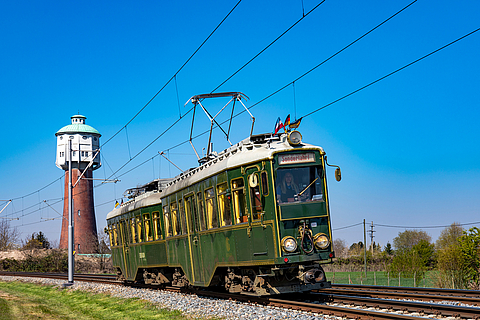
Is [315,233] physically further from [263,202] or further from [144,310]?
[144,310]

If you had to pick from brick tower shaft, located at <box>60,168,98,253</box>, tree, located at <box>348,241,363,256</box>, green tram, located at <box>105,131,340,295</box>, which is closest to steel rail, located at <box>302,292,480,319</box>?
green tram, located at <box>105,131,340,295</box>

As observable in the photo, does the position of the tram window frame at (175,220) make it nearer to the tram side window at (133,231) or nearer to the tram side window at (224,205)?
the tram side window at (224,205)

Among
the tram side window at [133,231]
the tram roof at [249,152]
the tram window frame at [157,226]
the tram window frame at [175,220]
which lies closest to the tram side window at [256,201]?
the tram roof at [249,152]

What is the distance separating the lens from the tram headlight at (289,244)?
1199 cm

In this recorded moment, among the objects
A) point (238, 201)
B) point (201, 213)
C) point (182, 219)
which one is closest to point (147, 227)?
point (182, 219)

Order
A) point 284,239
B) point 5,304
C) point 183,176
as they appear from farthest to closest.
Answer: point 5,304 < point 183,176 < point 284,239

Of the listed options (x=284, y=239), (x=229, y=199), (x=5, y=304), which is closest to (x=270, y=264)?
(x=284, y=239)

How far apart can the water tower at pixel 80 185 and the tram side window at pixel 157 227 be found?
172 feet

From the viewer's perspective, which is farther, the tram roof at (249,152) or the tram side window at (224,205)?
the tram side window at (224,205)

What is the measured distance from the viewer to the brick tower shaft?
71.1 metres

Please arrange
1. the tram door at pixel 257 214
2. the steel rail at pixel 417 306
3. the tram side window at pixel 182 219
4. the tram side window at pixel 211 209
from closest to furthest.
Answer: the steel rail at pixel 417 306
the tram door at pixel 257 214
the tram side window at pixel 211 209
the tram side window at pixel 182 219

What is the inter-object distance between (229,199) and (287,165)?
1.87 m

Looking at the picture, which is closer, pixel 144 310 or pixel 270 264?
pixel 270 264

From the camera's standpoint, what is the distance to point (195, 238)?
15719 mm
